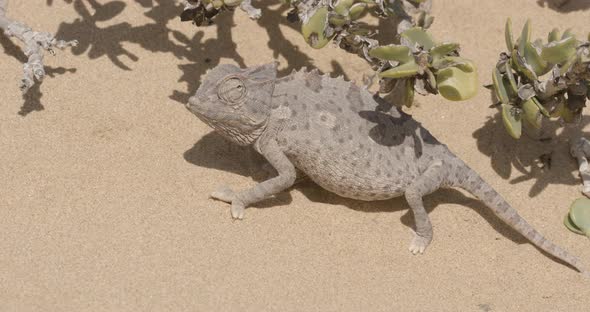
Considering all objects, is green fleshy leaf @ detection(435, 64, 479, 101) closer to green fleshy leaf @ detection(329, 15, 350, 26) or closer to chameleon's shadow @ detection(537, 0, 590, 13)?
green fleshy leaf @ detection(329, 15, 350, 26)

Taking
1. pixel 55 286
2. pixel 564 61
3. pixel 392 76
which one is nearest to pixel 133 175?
pixel 55 286

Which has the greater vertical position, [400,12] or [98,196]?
[400,12]

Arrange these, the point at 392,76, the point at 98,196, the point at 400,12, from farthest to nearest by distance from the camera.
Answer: the point at 400,12 → the point at 98,196 → the point at 392,76

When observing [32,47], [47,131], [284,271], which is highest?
[32,47]

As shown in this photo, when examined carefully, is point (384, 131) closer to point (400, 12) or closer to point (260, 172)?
point (260, 172)

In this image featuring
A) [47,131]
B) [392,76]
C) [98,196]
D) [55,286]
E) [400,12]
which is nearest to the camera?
[55,286]

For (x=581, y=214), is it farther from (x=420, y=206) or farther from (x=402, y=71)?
(x=402, y=71)

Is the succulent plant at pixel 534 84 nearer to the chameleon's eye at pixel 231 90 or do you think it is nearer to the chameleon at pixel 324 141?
the chameleon at pixel 324 141
